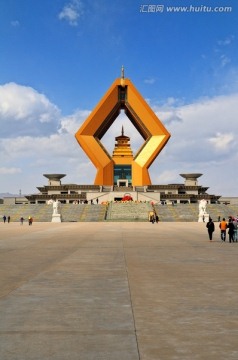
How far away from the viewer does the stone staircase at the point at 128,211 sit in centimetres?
Answer: 5206

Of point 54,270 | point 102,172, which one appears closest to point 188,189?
point 102,172

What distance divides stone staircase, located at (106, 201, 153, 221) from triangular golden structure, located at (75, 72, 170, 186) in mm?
20284

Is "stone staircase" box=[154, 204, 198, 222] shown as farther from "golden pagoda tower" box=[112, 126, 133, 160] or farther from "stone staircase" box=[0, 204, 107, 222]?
"golden pagoda tower" box=[112, 126, 133, 160]

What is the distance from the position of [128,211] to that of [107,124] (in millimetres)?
30465

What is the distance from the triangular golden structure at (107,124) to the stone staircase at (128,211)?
2028cm

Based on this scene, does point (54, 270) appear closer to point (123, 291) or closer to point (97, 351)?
point (123, 291)

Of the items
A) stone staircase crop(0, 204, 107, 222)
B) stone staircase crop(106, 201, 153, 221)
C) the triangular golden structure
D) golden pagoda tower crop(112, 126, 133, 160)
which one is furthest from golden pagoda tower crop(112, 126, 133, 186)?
stone staircase crop(0, 204, 107, 222)

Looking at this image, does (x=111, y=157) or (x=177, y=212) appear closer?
(x=177, y=212)

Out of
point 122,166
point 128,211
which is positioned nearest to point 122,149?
point 122,166

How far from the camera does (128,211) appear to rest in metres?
55.1

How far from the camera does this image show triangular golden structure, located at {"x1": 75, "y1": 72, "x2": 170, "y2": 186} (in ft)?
258

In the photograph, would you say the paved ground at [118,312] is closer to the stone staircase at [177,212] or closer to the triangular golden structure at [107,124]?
the stone staircase at [177,212]

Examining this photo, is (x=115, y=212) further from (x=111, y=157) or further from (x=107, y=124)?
(x=107, y=124)

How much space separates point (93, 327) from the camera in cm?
484
